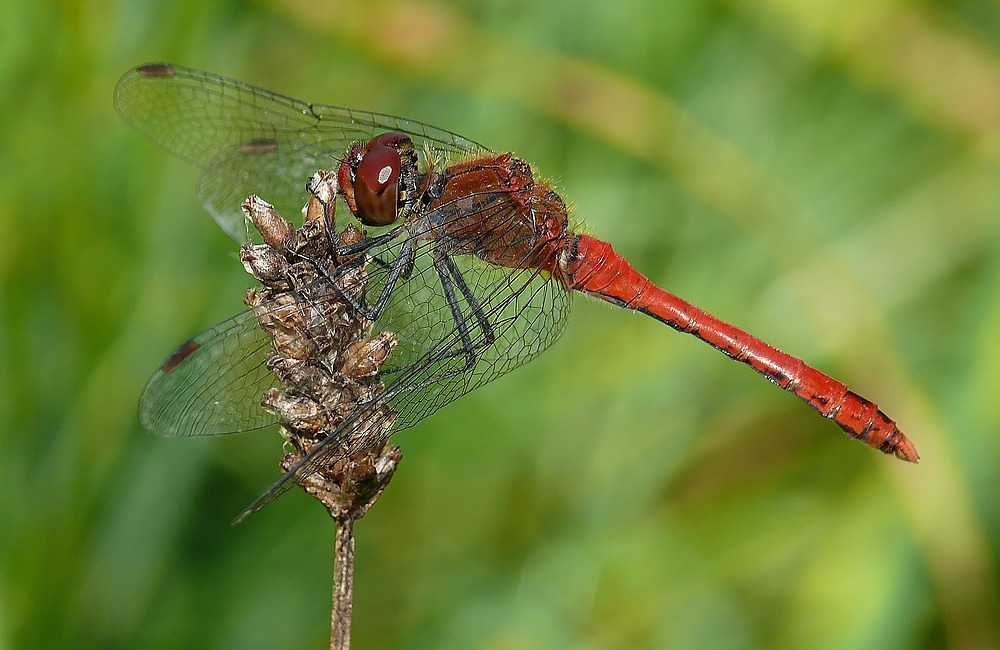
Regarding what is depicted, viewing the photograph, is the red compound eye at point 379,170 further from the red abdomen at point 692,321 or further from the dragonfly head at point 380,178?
the red abdomen at point 692,321

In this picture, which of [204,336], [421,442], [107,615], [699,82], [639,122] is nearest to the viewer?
[204,336]

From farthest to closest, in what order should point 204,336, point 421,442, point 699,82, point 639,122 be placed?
point 699,82, point 639,122, point 421,442, point 204,336

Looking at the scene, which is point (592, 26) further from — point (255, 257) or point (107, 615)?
point (107, 615)

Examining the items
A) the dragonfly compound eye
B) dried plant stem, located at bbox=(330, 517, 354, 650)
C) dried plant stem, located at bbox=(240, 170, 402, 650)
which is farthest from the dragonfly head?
dried plant stem, located at bbox=(330, 517, 354, 650)

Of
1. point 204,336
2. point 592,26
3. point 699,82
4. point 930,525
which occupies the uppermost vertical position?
point 592,26

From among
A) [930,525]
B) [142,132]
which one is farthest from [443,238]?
[930,525]

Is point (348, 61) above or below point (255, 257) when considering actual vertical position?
above

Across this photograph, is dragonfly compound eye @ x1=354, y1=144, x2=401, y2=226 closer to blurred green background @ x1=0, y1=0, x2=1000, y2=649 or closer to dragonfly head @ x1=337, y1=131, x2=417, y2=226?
dragonfly head @ x1=337, y1=131, x2=417, y2=226

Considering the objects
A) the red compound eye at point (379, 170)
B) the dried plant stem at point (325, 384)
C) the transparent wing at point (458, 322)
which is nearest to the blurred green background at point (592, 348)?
the transparent wing at point (458, 322)
